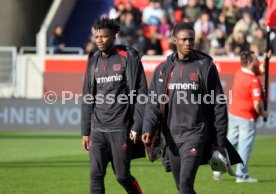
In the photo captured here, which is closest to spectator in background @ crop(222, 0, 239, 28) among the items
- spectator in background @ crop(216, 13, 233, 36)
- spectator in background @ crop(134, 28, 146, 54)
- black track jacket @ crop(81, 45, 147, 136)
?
spectator in background @ crop(216, 13, 233, 36)

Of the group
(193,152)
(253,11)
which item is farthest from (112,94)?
(253,11)

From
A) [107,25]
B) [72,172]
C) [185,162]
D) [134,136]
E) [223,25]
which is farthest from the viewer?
[223,25]

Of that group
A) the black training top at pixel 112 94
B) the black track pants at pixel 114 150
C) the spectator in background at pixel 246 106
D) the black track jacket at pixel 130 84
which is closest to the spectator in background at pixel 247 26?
the spectator in background at pixel 246 106

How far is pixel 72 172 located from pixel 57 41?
14490mm

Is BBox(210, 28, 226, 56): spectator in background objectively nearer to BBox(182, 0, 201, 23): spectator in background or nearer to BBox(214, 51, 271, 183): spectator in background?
BBox(182, 0, 201, 23): spectator in background

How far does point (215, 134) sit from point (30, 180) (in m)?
5.49

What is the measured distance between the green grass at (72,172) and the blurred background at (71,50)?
0.06 m

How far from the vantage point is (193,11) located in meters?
29.7

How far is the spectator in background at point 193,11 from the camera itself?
2956 cm

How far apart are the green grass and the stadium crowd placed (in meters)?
6.17

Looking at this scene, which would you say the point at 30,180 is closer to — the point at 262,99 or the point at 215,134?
the point at 262,99

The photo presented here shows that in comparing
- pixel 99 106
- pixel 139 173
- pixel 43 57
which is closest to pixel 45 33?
pixel 43 57

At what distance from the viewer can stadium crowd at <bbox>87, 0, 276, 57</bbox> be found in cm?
2809

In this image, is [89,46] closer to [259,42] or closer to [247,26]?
[247,26]
